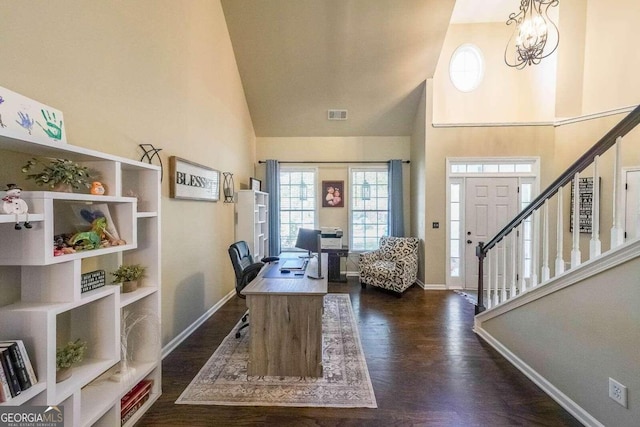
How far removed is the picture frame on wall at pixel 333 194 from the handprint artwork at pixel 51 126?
4.58m

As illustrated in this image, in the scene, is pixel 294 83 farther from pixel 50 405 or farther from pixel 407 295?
pixel 50 405

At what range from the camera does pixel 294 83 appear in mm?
4941

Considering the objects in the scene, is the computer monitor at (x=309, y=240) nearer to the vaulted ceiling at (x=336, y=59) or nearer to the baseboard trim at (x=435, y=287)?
the baseboard trim at (x=435, y=287)

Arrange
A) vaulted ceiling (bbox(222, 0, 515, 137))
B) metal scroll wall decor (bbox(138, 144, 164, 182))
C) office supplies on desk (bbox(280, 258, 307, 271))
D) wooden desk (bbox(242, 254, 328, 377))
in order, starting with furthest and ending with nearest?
1. vaulted ceiling (bbox(222, 0, 515, 137))
2. office supplies on desk (bbox(280, 258, 307, 271))
3. metal scroll wall decor (bbox(138, 144, 164, 182))
4. wooden desk (bbox(242, 254, 328, 377))

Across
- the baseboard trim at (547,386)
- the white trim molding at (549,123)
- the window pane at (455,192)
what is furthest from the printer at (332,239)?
the baseboard trim at (547,386)

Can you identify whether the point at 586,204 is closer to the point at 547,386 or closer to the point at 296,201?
the point at 547,386

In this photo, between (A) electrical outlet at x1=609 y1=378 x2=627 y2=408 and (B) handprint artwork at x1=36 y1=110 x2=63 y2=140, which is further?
(A) electrical outlet at x1=609 y1=378 x2=627 y2=408

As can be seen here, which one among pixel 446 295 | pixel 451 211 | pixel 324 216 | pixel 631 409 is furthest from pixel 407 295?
pixel 631 409

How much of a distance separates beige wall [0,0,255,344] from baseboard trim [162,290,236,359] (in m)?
0.07

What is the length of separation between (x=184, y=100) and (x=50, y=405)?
2705 millimetres

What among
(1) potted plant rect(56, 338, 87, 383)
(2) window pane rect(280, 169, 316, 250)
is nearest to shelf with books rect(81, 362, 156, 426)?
(1) potted plant rect(56, 338, 87, 383)

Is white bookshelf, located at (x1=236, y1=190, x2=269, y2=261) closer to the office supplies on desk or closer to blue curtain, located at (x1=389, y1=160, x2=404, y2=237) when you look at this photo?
the office supplies on desk

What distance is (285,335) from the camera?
237 cm

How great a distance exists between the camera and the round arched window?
5.12 metres
